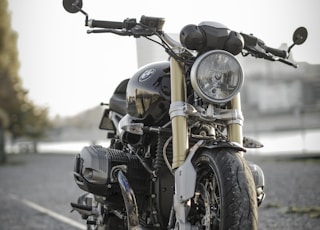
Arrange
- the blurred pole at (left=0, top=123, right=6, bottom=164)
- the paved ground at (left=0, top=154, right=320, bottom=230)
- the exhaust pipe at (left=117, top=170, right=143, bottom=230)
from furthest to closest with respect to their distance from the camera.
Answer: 1. the blurred pole at (left=0, top=123, right=6, bottom=164)
2. the paved ground at (left=0, top=154, right=320, bottom=230)
3. the exhaust pipe at (left=117, top=170, right=143, bottom=230)

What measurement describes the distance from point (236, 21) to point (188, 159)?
4.19 ft

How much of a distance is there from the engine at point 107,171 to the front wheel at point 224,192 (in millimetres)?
662

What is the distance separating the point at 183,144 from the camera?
98.5 inches

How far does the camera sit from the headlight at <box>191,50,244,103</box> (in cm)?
243

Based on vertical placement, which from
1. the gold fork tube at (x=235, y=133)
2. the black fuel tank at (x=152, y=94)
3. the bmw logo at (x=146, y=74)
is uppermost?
the bmw logo at (x=146, y=74)

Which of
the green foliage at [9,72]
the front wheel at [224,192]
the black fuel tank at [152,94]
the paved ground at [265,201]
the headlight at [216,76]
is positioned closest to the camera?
the front wheel at [224,192]

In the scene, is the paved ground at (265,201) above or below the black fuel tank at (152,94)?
below

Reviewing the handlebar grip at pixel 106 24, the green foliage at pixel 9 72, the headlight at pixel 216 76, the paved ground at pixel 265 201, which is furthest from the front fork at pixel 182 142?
the green foliage at pixel 9 72

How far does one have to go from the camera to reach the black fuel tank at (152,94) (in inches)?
119

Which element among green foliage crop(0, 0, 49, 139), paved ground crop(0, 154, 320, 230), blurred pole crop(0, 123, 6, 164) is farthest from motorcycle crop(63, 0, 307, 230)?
blurred pole crop(0, 123, 6, 164)

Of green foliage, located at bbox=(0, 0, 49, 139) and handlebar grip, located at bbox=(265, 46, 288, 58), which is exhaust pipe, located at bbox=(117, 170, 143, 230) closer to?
handlebar grip, located at bbox=(265, 46, 288, 58)

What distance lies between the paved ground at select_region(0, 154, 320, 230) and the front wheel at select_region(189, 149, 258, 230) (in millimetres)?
2393

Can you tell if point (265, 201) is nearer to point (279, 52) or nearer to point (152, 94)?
point (279, 52)

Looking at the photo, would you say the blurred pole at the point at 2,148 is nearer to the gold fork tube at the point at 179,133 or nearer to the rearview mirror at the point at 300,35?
the rearview mirror at the point at 300,35
